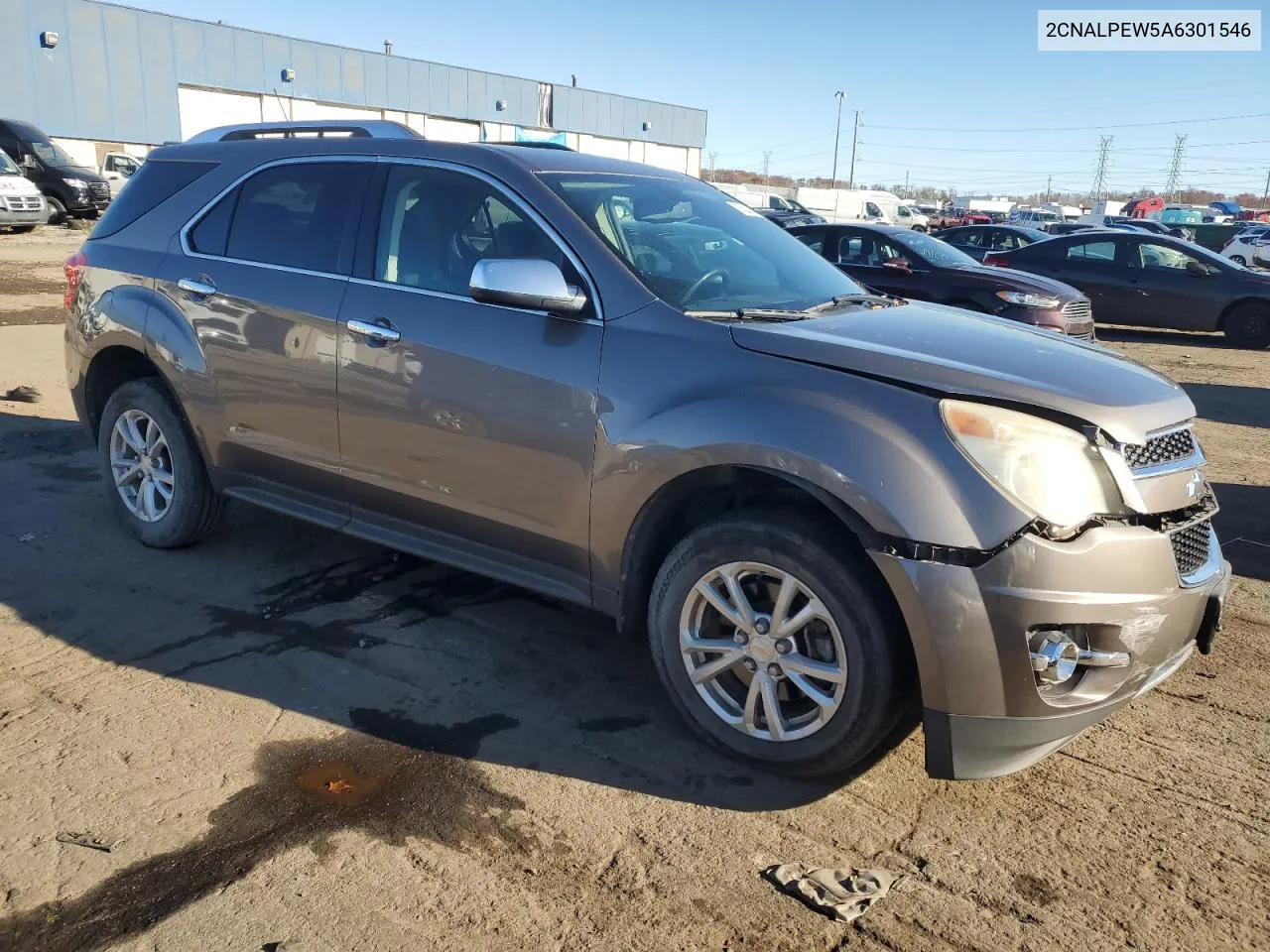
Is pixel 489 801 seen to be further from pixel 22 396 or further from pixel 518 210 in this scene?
pixel 22 396

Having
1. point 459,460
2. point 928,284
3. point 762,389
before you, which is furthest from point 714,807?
point 928,284

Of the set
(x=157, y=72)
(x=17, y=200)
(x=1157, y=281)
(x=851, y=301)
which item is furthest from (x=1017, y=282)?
(x=157, y=72)

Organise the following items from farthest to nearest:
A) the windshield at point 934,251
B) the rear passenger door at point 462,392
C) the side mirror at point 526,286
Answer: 1. the windshield at point 934,251
2. the rear passenger door at point 462,392
3. the side mirror at point 526,286

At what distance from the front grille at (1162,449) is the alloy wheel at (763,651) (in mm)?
967

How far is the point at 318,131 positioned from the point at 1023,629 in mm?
3954

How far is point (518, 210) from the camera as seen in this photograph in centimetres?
374

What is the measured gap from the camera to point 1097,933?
2520 mm

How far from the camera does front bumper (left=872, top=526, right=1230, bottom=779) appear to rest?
2.67 m

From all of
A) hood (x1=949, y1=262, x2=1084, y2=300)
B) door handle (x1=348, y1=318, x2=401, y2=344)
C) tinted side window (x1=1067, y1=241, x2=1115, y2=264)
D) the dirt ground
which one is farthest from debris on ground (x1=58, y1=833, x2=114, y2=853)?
tinted side window (x1=1067, y1=241, x2=1115, y2=264)

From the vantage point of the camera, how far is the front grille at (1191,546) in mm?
2928

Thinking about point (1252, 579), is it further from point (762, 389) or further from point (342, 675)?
point (342, 675)

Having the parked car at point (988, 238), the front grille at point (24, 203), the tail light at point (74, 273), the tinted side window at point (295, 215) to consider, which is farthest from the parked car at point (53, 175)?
the tinted side window at point (295, 215)

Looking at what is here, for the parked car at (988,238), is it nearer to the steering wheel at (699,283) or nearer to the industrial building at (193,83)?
the steering wheel at (699,283)

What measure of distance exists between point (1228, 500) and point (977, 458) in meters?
4.50
